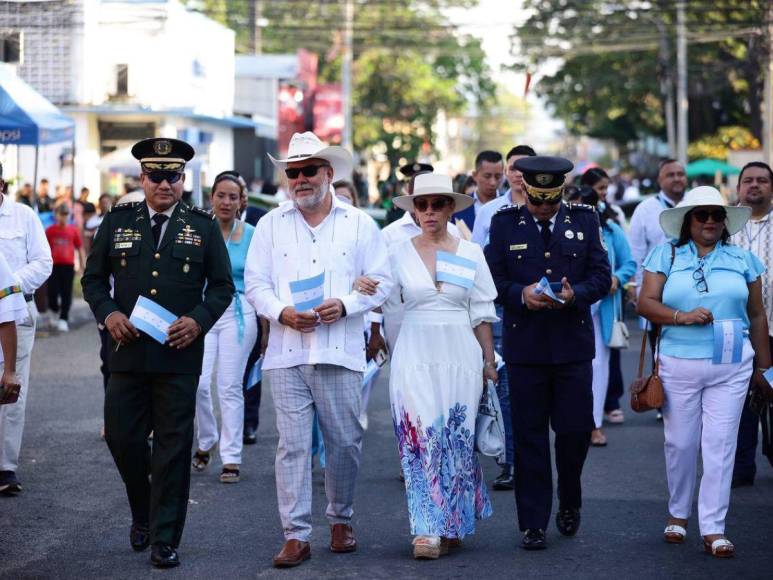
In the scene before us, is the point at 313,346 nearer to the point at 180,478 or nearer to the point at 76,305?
the point at 180,478

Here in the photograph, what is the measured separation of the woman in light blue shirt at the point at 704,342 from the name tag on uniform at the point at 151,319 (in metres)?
2.58

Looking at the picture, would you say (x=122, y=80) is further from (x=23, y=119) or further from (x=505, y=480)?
(x=505, y=480)

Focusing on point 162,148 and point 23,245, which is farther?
point 23,245

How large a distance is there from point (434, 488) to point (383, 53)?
6190 centimetres

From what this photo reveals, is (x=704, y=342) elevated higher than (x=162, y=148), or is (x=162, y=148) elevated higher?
(x=162, y=148)

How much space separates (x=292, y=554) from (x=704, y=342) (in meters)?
2.44

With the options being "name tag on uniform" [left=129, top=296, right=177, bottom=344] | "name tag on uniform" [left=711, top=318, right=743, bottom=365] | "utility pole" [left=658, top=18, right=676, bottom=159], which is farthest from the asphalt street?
"utility pole" [left=658, top=18, right=676, bottom=159]

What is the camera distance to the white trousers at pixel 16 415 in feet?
30.4

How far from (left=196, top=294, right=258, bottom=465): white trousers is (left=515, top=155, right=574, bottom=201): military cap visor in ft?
9.24

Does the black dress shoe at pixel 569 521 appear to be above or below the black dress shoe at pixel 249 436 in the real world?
below

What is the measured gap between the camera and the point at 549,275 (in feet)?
26.0

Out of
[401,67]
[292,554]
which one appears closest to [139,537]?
[292,554]

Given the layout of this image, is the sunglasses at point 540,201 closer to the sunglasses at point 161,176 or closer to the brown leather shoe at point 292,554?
the sunglasses at point 161,176

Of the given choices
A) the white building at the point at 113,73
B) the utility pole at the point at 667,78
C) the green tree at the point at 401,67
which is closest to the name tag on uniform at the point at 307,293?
the white building at the point at 113,73
